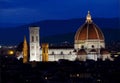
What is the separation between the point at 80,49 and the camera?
106 m

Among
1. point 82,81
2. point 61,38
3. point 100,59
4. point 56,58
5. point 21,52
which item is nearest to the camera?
point 82,81

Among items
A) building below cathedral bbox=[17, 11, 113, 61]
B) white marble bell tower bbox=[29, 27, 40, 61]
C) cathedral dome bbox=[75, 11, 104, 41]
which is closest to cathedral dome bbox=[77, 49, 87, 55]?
building below cathedral bbox=[17, 11, 113, 61]

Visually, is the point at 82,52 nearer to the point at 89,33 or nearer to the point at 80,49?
the point at 80,49

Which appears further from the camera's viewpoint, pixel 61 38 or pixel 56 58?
pixel 61 38

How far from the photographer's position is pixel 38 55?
4181 inches

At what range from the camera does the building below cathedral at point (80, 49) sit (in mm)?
105062

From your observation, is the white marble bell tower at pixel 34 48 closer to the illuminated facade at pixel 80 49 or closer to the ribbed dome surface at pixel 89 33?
the illuminated facade at pixel 80 49

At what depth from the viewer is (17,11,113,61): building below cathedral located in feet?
345

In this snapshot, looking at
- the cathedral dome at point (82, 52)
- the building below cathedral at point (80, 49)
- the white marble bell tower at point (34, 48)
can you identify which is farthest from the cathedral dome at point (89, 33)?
the white marble bell tower at point (34, 48)

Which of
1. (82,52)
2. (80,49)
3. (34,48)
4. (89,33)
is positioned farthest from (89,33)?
(34,48)

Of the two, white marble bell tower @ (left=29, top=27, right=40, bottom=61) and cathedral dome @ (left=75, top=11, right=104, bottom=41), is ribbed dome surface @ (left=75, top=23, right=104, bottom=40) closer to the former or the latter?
cathedral dome @ (left=75, top=11, right=104, bottom=41)

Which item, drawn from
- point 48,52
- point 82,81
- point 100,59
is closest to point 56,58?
point 48,52

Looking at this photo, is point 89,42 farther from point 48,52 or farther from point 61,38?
point 61,38

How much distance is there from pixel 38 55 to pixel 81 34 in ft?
18.9
